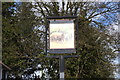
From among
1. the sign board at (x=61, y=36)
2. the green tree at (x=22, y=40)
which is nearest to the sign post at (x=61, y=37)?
the sign board at (x=61, y=36)

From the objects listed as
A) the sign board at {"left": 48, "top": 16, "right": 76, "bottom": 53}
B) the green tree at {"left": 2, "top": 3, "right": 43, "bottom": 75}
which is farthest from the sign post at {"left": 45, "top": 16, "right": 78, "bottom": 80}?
the green tree at {"left": 2, "top": 3, "right": 43, "bottom": 75}

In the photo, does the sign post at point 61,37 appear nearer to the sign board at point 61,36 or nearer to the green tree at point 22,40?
the sign board at point 61,36

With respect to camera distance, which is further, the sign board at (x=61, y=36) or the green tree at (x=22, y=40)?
the green tree at (x=22, y=40)

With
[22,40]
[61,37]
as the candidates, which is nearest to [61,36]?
[61,37]

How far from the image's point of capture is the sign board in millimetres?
5539

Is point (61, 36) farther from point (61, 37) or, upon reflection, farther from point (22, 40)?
point (22, 40)

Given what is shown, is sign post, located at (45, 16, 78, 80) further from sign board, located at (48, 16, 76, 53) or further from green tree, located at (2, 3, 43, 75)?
green tree, located at (2, 3, 43, 75)

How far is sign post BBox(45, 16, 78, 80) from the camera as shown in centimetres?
553

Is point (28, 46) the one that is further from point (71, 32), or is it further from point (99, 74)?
point (71, 32)

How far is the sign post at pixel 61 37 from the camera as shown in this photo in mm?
5531

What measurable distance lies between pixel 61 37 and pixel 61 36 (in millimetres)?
33

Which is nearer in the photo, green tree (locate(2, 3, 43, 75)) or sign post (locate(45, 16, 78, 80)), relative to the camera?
sign post (locate(45, 16, 78, 80))

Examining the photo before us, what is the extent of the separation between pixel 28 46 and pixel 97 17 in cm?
484

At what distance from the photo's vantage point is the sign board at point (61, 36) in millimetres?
5539
